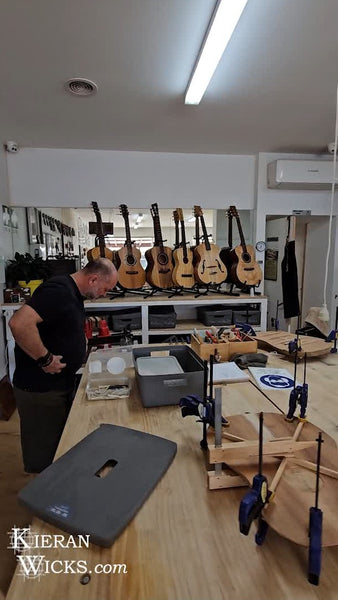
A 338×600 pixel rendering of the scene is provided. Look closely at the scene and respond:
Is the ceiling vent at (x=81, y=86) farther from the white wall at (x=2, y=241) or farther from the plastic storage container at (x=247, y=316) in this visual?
the plastic storage container at (x=247, y=316)

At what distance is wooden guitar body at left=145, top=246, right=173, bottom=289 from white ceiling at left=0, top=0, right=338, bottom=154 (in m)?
1.18

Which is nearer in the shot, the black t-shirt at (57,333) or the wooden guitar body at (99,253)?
the black t-shirt at (57,333)

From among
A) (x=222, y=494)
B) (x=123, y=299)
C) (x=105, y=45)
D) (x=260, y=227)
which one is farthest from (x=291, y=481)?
(x=260, y=227)

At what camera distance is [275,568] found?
23.9 inches

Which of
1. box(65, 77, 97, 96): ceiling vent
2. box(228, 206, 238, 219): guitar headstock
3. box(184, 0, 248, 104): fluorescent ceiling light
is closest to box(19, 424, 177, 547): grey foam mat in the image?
box(184, 0, 248, 104): fluorescent ceiling light

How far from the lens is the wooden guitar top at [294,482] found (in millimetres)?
627

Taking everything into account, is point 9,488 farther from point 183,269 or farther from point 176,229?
point 176,229

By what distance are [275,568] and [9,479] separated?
207 cm

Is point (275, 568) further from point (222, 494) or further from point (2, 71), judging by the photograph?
point (2, 71)

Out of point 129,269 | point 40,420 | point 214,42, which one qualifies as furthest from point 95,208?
point 40,420

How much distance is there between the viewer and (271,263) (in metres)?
4.56

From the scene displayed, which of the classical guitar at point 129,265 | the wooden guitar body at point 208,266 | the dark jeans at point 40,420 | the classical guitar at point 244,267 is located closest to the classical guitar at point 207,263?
the wooden guitar body at point 208,266

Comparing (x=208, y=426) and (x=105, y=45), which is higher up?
(x=105, y=45)

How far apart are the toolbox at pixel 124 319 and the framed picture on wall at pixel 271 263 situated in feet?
6.92
